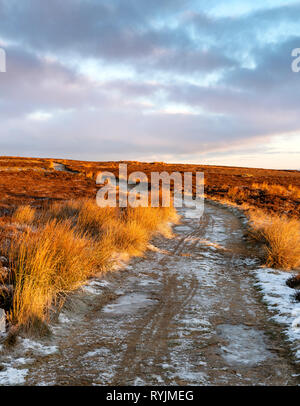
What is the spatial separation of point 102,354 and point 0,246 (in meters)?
3.26

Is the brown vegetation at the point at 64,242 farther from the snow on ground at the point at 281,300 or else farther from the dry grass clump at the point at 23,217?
the snow on ground at the point at 281,300

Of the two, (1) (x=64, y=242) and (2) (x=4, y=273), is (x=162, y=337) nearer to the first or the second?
(2) (x=4, y=273)

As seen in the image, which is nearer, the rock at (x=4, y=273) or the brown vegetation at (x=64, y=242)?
Result: the brown vegetation at (x=64, y=242)

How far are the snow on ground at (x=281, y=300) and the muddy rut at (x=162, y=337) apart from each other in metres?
0.15

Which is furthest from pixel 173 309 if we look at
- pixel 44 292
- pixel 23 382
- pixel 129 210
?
pixel 129 210

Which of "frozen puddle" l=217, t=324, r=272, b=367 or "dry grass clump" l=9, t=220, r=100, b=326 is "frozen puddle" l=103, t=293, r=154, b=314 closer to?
"dry grass clump" l=9, t=220, r=100, b=326

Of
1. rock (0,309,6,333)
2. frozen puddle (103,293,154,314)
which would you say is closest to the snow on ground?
frozen puddle (103,293,154,314)

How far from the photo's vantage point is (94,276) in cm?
631

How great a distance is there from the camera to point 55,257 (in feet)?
17.9

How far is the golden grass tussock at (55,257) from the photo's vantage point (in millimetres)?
4035

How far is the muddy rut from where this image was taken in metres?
3.25

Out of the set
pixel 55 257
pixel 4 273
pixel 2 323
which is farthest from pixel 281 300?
pixel 4 273

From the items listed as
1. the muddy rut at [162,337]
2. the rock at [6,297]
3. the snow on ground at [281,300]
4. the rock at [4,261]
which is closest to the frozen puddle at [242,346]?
A: the muddy rut at [162,337]

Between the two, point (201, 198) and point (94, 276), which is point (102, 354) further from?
point (201, 198)
